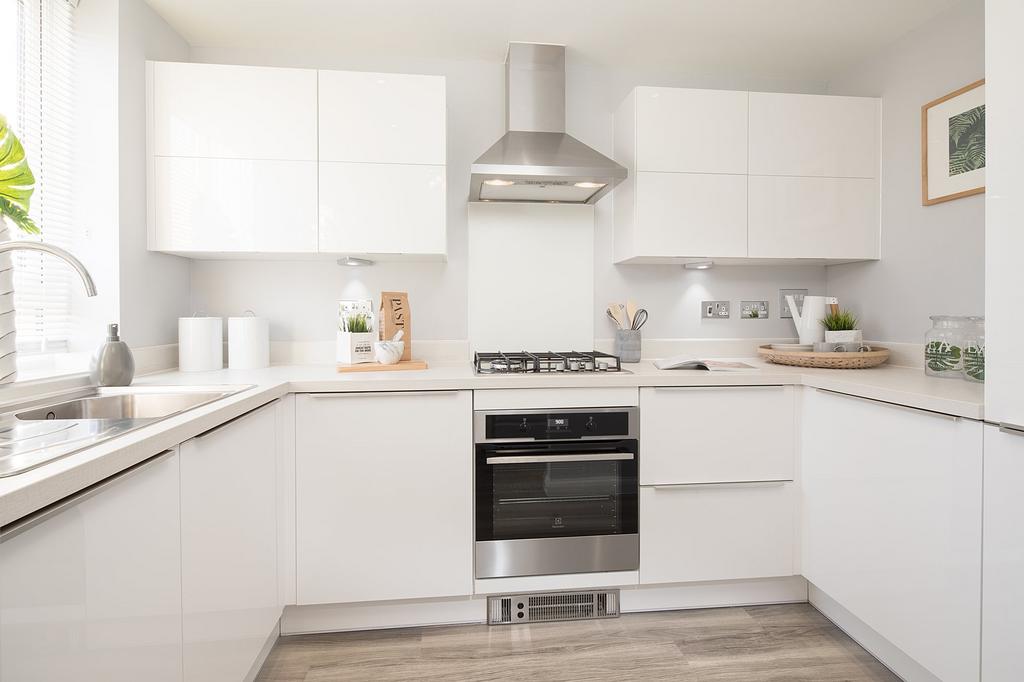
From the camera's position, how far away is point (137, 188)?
2.05 meters

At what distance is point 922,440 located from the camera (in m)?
1.54

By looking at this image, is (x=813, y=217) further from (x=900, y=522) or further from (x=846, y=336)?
(x=900, y=522)

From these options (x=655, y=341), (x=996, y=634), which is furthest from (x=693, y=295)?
(x=996, y=634)

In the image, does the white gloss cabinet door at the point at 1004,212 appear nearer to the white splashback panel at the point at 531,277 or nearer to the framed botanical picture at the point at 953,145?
the framed botanical picture at the point at 953,145

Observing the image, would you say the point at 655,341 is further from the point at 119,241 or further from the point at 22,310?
the point at 22,310

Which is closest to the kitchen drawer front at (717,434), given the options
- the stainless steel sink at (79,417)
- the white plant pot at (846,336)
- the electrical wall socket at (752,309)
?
the white plant pot at (846,336)

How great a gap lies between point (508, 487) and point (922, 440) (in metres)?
1.32

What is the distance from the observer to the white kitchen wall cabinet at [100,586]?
726 millimetres

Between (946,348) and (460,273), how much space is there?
2.00m

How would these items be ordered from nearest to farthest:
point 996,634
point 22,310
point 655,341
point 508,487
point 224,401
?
point 996,634
point 224,401
point 22,310
point 508,487
point 655,341

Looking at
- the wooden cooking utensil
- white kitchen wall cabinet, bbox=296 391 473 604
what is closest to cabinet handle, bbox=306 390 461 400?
white kitchen wall cabinet, bbox=296 391 473 604

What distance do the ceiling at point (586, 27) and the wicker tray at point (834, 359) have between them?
1.41 metres

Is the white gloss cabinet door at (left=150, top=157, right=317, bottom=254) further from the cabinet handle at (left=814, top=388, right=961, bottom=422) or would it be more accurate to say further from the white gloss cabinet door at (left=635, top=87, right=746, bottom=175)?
the cabinet handle at (left=814, top=388, right=961, bottom=422)

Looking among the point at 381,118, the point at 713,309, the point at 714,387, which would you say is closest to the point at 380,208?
the point at 381,118
